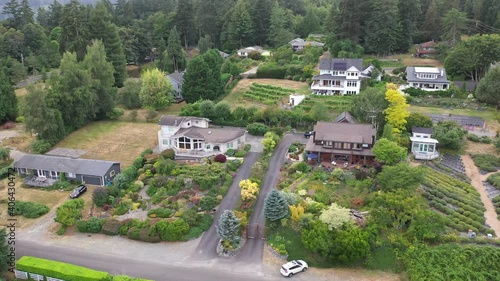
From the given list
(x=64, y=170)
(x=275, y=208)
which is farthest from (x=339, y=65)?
(x=64, y=170)

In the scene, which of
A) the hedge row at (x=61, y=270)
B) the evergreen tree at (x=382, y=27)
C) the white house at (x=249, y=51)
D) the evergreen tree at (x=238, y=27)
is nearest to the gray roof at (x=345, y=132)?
the hedge row at (x=61, y=270)

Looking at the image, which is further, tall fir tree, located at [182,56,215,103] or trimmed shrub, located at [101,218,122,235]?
tall fir tree, located at [182,56,215,103]

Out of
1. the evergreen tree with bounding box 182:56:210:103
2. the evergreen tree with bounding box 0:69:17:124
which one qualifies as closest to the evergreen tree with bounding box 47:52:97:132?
the evergreen tree with bounding box 0:69:17:124

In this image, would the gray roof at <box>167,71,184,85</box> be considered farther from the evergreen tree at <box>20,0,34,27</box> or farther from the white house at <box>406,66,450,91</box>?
the evergreen tree at <box>20,0,34,27</box>

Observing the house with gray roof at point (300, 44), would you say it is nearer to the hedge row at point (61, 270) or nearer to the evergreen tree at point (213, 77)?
the evergreen tree at point (213, 77)

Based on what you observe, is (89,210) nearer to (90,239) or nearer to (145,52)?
(90,239)

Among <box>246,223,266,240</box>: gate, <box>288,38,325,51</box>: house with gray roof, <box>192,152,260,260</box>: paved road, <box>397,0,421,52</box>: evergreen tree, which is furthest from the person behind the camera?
<box>288,38,325,51</box>: house with gray roof
